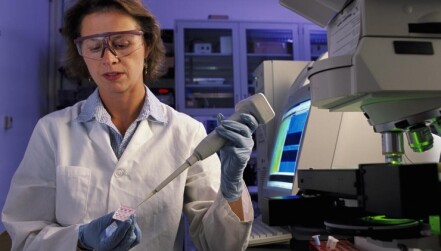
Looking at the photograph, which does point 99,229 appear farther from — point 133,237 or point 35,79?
point 35,79

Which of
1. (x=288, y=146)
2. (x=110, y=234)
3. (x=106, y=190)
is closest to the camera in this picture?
(x=110, y=234)

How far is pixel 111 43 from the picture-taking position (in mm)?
940

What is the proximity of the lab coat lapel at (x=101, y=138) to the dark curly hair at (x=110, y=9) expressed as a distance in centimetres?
27

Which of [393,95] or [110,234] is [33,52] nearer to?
[110,234]

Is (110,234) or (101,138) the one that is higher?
(101,138)

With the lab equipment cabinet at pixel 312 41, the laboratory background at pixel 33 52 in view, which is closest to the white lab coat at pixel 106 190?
the laboratory background at pixel 33 52

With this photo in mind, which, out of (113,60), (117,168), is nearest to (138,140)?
(117,168)

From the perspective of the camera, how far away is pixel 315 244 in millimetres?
839

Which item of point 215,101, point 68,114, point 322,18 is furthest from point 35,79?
point 322,18

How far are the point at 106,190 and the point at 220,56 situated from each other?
2.59 meters

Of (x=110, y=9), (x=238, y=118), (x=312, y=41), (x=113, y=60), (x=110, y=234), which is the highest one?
(x=312, y=41)

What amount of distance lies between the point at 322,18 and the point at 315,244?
0.54 m

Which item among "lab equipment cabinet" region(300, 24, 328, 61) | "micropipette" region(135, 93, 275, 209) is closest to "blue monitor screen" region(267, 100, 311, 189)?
"micropipette" region(135, 93, 275, 209)

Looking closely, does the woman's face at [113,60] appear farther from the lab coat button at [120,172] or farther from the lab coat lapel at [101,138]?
the lab coat button at [120,172]
